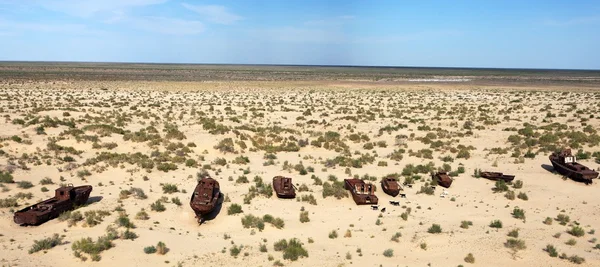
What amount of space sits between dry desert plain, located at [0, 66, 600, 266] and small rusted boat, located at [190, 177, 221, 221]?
593mm

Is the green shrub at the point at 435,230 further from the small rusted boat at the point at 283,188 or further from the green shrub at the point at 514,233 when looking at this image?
the small rusted boat at the point at 283,188

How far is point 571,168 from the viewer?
20.6m

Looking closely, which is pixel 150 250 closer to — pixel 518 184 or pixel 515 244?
pixel 515 244

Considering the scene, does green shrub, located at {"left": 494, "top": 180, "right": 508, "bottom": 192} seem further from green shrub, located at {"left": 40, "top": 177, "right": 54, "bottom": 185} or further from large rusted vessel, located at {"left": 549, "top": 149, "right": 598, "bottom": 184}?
green shrub, located at {"left": 40, "top": 177, "right": 54, "bottom": 185}

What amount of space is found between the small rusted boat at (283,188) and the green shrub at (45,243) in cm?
842

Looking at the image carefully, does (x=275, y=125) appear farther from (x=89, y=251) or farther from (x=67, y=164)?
(x=89, y=251)

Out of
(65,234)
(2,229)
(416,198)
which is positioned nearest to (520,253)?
(416,198)

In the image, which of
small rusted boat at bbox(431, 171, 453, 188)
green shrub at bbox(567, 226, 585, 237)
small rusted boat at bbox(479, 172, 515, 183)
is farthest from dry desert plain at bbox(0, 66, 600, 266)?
small rusted boat at bbox(431, 171, 453, 188)

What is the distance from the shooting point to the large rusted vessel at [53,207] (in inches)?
553

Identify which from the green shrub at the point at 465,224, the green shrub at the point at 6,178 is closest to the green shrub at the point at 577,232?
the green shrub at the point at 465,224

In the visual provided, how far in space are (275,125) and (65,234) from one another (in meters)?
23.0

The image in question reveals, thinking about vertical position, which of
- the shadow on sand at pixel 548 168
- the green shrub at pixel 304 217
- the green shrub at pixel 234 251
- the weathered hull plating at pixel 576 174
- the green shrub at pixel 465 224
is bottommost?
the green shrub at pixel 234 251

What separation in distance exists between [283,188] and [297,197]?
2.44ft

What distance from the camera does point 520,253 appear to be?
42.3ft
